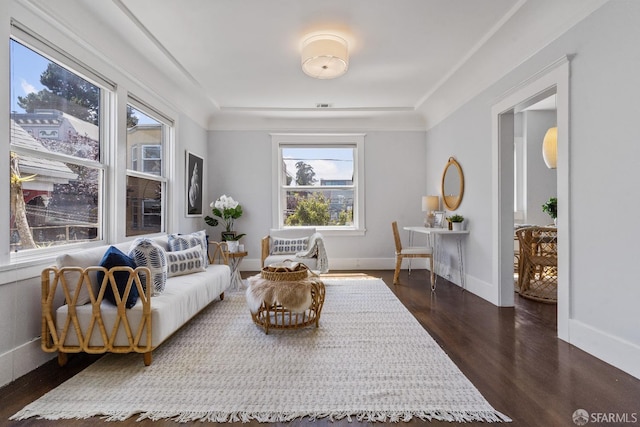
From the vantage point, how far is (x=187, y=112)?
4762mm

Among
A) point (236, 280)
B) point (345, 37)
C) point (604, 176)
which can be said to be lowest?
point (236, 280)

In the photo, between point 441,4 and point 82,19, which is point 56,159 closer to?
point 82,19

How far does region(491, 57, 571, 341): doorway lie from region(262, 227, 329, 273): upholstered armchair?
6.95 ft

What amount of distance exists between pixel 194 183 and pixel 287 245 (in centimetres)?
185

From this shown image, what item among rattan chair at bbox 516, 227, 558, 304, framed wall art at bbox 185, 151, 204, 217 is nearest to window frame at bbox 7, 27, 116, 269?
framed wall art at bbox 185, 151, 204, 217

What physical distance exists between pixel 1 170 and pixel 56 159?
0.53 m

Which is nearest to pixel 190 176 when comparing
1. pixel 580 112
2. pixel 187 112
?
pixel 187 112

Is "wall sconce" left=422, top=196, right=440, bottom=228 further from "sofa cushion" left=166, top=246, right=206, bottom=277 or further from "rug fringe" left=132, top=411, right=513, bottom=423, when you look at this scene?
"rug fringe" left=132, top=411, right=513, bottom=423

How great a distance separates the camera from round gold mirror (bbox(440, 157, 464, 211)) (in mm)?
4520

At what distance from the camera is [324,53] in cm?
302

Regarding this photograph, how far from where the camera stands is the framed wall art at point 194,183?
4820mm
